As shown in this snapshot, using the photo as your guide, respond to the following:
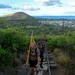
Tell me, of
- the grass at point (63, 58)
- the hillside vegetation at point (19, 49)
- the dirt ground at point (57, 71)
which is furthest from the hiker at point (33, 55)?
the grass at point (63, 58)

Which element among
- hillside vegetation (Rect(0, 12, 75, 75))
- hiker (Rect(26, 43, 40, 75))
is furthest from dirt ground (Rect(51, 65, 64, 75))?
hiker (Rect(26, 43, 40, 75))

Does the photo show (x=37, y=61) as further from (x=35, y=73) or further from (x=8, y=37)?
(x=8, y=37)

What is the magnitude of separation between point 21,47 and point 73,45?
388cm

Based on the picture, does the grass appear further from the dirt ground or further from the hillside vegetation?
the dirt ground

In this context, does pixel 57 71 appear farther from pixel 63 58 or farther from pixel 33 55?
pixel 33 55

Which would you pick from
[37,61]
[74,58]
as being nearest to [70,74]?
[74,58]

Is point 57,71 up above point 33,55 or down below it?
below

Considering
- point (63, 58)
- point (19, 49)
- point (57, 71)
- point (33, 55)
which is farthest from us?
point (19, 49)

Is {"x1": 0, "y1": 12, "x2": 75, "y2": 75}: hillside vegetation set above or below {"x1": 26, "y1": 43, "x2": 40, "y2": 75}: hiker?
below

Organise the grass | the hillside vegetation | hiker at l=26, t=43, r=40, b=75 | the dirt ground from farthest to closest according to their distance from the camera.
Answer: the grass, the dirt ground, the hillside vegetation, hiker at l=26, t=43, r=40, b=75

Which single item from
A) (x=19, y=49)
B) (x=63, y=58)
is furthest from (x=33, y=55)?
(x=19, y=49)

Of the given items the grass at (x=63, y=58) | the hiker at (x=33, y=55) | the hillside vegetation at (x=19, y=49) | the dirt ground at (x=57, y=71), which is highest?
the hiker at (x=33, y=55)

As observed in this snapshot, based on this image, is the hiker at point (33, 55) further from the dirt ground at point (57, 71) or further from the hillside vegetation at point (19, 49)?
the dirt ground at point (57, 71)

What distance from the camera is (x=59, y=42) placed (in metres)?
24.4
